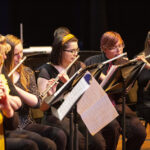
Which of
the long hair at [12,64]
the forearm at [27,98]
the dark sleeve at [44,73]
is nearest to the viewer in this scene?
the forearm at [27,98]

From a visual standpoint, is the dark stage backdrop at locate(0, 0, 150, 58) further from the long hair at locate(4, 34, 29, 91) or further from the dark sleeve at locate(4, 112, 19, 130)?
the dark sleeve at locate(4, 112, 19, 130)

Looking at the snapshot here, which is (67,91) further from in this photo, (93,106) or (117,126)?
(117,126)

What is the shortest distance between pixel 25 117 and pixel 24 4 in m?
4.50

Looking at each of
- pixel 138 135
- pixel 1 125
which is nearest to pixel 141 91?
pixel 138 135

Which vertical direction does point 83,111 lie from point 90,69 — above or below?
below

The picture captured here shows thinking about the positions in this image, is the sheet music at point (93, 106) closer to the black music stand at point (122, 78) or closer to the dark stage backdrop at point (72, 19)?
the black music stand at point (122, 78)

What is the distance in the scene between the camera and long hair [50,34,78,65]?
10.6 ft

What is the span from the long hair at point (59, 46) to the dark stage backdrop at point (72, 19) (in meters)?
3.41

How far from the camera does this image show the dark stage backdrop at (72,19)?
6.83 meters

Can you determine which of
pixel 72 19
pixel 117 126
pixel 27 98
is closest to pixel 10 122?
pixel 27 98

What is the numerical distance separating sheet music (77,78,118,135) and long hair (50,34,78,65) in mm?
865

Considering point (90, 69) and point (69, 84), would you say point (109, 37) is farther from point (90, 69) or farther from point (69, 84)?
point (69, 84)

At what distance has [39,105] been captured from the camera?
2707mm

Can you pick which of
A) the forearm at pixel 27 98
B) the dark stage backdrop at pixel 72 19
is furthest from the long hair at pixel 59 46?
the dark stage backdrop at pixel 72 19
